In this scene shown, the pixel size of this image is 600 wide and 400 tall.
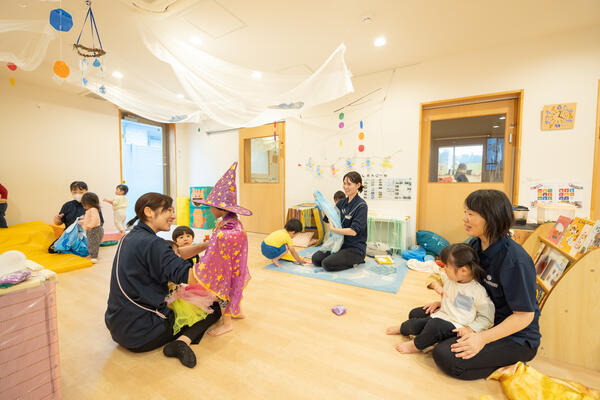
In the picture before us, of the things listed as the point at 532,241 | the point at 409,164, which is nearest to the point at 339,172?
the point at 409,164

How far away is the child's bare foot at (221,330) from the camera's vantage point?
67.2 inches

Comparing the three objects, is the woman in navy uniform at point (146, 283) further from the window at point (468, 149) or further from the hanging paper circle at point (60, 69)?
the window at point (468, 149)

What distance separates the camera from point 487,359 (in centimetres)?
126

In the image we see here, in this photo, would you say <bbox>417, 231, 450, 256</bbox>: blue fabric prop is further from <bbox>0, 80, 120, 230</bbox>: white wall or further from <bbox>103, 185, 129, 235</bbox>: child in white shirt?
<bbox>0, 80, 120, 230</bbox>: white wall

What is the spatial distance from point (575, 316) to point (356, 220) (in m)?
1.84

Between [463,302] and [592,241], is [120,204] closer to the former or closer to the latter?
[463,302]

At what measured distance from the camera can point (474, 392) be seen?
1.23 meters

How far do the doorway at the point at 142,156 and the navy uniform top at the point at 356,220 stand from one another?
16.4ft

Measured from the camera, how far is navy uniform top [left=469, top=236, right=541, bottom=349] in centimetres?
117

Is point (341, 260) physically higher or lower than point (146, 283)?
lower

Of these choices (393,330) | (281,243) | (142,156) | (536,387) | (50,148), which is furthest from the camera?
(142,156)

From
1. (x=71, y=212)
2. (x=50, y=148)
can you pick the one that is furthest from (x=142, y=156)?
(x=71, y=212)

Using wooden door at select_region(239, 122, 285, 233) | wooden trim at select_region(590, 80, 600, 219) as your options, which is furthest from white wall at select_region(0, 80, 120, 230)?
wooden trim at select_region(590, 80, 600, 219)

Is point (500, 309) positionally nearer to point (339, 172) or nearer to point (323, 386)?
point (323, 386)
